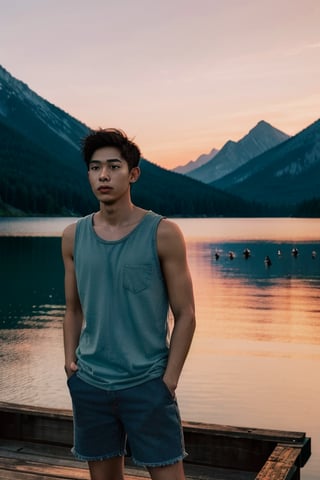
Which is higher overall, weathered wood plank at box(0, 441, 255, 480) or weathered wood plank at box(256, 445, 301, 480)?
weathered wood plank at box(256, 445, 301, 480)

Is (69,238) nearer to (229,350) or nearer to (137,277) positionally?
(137,277)

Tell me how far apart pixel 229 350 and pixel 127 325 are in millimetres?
21761

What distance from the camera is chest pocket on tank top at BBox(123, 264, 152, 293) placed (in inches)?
161

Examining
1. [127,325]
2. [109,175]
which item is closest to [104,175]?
[109,175]

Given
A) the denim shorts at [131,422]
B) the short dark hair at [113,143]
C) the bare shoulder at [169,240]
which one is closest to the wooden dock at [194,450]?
the denim shorts at [131,422]

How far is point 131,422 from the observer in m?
4.19

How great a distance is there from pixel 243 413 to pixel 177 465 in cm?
1226

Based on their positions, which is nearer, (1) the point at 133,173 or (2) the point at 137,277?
(2) the point at 137,277

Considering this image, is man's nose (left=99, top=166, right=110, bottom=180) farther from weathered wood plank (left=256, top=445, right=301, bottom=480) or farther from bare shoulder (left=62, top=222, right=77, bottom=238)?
weathered wood plank (left=256, top=445, right=301, bottom=480)

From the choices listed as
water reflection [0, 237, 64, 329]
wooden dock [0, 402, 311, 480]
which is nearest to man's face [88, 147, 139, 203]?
wooden dock [0, 402, 311, 480]

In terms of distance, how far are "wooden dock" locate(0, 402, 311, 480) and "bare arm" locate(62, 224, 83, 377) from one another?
68.2 inches

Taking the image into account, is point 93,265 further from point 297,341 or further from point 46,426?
point 297,341

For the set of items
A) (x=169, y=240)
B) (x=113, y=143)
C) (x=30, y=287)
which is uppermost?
(x=113, y=143)

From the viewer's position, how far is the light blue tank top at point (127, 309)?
13.5 feet
